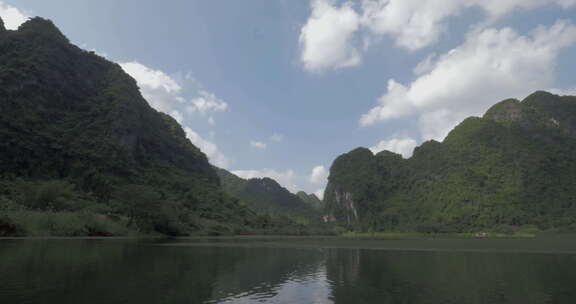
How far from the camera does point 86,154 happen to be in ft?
410

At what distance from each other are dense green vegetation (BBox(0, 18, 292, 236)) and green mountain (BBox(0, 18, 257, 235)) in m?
0.26

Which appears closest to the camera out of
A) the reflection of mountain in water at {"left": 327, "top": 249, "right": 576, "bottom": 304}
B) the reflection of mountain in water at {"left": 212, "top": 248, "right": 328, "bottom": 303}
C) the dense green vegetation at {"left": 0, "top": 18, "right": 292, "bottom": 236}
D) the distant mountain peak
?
the reflection of mountain in water at {"left": 212, "top": 248, "right": 328, "bottom": 303}

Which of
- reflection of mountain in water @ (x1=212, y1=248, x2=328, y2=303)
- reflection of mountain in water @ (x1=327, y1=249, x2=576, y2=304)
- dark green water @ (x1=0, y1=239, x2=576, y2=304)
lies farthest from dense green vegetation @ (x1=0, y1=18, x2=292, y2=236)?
reflection of mountain in water @ (x1=327, y1=249, x2=576, y2=304)

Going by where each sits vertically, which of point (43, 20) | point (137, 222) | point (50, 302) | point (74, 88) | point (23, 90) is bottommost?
point (50, 302)

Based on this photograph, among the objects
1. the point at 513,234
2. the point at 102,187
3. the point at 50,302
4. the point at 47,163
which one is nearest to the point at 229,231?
the point at 102,187

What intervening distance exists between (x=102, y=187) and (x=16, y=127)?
24.9 m

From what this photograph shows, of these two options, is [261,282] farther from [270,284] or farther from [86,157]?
[86,157]

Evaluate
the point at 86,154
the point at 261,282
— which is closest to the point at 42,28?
the point at 86,154

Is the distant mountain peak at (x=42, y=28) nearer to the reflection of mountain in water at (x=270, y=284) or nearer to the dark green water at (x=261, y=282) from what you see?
the dark green water at (x=261, y=282)

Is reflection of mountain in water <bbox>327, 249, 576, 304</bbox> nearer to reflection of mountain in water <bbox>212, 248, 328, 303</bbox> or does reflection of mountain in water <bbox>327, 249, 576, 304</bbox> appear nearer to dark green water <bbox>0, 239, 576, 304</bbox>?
dark green water <bbox>0, 239, 576, 304</bbox>

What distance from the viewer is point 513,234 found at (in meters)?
146

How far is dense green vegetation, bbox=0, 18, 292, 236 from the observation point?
270ft

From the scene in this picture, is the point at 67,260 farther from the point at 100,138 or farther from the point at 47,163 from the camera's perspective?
the point at 100,138

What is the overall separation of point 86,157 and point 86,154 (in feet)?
3.56
